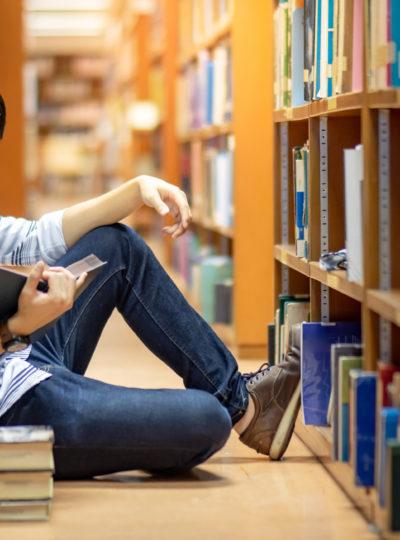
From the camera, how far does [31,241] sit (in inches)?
112

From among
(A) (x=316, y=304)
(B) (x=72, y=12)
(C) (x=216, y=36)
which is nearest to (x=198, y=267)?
(C) (x=216, y=36)

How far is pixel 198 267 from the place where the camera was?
580 cm

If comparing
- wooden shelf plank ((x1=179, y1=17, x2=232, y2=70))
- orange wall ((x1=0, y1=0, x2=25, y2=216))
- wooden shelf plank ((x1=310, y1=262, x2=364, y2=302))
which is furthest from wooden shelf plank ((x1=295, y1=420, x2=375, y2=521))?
orange wall ((x1=0, y1=0, x2=25, y2=216))

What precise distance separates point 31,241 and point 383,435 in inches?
41.2

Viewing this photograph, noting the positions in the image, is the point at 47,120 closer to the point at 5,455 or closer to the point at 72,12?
the point at 72,12

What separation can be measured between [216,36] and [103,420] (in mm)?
3249

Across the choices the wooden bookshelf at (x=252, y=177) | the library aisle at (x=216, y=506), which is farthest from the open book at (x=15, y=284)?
the wooden bookshelf at (x=252, y=177)

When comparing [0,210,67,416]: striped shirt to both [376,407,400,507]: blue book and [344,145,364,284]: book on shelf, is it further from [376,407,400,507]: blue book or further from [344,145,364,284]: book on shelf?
[376,407,400,507]: blue book

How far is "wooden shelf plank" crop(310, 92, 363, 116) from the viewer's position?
2451mm

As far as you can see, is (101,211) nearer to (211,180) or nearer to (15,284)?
(15,284)

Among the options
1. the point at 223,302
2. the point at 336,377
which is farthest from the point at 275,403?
the point at 223,302

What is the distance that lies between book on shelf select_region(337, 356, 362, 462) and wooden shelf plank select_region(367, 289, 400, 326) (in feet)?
0.61

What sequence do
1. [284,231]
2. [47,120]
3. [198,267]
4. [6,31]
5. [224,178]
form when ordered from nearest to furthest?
[284,231]
[224,178]
[198,267]
[6,31]
[47,120]

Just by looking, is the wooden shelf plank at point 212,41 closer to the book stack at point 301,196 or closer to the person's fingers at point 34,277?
the book stack at point 301,196
